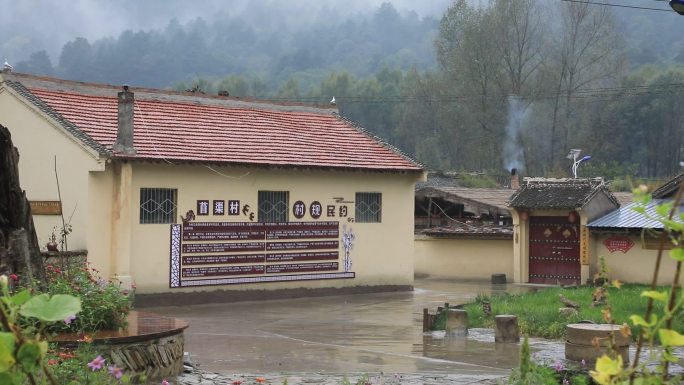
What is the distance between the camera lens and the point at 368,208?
957 inches

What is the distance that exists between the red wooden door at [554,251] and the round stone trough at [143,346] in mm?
17132

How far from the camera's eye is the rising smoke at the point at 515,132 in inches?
1992

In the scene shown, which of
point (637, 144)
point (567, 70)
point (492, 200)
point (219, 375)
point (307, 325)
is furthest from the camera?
point (637, 144)

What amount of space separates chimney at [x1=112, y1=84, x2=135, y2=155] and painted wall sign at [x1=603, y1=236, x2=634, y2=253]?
13.1m

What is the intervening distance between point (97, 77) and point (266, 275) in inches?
3919

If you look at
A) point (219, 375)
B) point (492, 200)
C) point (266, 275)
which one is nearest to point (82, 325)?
point (219, 375)

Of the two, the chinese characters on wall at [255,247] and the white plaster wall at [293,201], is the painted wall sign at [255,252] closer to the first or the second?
the chinese characters on wall at [255,247]

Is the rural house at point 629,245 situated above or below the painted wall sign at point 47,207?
below

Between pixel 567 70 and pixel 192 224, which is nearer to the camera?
pixel 192 224

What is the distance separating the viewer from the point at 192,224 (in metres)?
20.6

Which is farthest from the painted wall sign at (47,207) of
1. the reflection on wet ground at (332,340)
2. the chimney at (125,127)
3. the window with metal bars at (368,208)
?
the window with metal bars at (368,208)

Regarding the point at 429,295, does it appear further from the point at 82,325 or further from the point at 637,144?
the point at 637,144

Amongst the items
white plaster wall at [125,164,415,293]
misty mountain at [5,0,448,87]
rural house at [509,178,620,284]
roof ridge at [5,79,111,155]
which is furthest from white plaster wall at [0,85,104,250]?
misty mountain at [5,0,448,87]

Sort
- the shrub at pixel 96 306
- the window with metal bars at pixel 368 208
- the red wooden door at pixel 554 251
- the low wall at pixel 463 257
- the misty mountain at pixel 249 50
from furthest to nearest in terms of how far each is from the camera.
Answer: the misty mountain at pixel 249 50, the low wall at pixel 463 257, the red wooden door at pixel 554 251, the window with metal bars at pixel 368 208, the shrub at pixel 96 306
